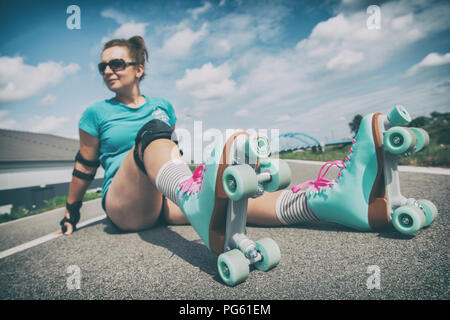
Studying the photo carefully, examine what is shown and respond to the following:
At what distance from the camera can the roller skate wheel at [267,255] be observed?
98 centimetres

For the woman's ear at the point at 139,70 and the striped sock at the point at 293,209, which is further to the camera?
the woman's ear at the point at 139,70

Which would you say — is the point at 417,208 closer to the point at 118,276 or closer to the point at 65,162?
the point at 118,276

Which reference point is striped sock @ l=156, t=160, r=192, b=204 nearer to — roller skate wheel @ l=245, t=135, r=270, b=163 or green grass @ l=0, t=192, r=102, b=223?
roller skate wheel @ l=245, t=135, r=270, b=163

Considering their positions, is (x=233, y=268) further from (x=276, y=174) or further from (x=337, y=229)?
(x=337, y=229)

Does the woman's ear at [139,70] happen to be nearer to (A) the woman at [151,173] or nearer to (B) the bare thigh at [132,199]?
(A) the woman at [151,173]

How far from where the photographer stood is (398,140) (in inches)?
47.7

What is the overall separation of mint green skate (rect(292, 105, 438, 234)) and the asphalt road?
9cm

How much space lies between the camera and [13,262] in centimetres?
163

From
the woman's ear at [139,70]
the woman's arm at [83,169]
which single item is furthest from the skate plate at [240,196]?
the woman's ear at [139,70]

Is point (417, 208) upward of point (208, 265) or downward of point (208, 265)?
upward

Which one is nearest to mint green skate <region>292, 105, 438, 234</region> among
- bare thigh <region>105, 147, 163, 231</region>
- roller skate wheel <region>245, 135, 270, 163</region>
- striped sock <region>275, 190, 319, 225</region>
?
striped sock <region>275, 190, 319, 225</region>
